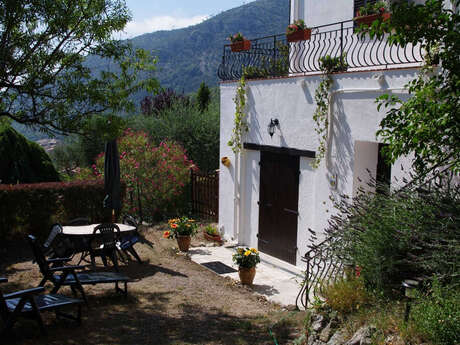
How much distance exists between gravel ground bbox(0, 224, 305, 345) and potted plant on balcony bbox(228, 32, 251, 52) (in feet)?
16.5

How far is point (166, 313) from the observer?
262 inches

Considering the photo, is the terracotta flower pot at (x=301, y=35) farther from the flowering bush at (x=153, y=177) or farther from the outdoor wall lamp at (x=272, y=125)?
the flowering bush at (x=153, y=177)

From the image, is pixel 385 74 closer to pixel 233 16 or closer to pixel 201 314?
pixel 201 314

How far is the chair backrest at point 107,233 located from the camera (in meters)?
8.34

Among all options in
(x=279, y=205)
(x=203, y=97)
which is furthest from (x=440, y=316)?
(x=203, y=97)

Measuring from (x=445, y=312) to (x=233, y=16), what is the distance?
5266 inches

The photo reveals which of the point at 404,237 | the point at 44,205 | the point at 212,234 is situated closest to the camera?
the point at 404,237

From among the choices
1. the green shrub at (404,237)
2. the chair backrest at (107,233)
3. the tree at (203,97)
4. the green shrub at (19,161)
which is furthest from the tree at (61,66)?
the tree at (203,97)

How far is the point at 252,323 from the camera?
6340 mm

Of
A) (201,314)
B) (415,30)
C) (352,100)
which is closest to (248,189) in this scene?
(352,100)

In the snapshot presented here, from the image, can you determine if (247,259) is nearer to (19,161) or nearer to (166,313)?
(166,313)

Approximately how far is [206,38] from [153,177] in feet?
365

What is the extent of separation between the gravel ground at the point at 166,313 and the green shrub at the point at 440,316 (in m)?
1.99

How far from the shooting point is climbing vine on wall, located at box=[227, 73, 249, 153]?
10492mm
